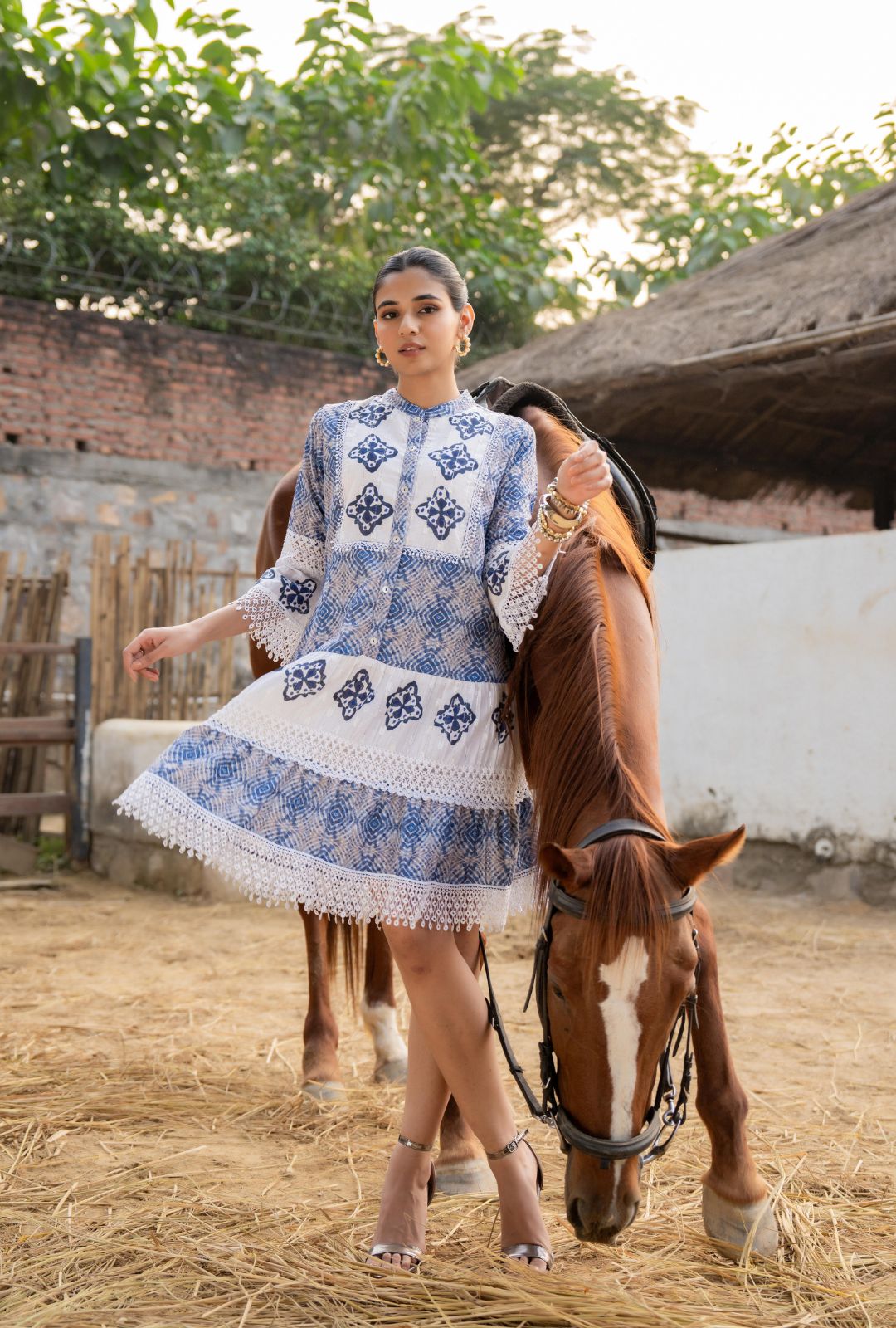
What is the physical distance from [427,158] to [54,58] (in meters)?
4.54

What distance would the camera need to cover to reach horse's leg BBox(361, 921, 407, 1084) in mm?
3396

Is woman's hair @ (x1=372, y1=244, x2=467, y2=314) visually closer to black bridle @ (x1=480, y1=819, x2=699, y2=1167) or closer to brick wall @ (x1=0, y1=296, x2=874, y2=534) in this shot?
black bridle @ (x1=480, y1=819, x2=699, y2=1167)

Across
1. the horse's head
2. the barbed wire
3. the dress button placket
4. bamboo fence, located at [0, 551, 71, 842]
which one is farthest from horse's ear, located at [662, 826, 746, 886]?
the barbed wire

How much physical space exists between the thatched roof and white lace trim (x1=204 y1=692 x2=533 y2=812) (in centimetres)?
458

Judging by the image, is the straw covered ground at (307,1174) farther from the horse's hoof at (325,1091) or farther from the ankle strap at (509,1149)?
the ankle strap at (509,1149)

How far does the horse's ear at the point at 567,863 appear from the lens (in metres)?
1.67

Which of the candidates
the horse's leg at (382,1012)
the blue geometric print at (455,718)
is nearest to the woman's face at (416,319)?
the blue geometric print at (455,718)

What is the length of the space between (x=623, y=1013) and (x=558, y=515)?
81 centimetres

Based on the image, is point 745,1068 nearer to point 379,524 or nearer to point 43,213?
point 379,524

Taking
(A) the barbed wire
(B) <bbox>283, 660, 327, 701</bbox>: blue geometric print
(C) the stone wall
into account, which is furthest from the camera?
(A) the barbed wire

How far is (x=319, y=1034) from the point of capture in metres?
3.31

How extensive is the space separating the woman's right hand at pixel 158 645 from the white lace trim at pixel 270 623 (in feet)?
0.35

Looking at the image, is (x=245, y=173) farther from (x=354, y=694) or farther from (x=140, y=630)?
(x=354, y=694)

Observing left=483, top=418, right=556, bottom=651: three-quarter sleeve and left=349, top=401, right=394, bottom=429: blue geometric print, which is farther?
left=349, top=401, right=394, bottom=429: blue geometric print
